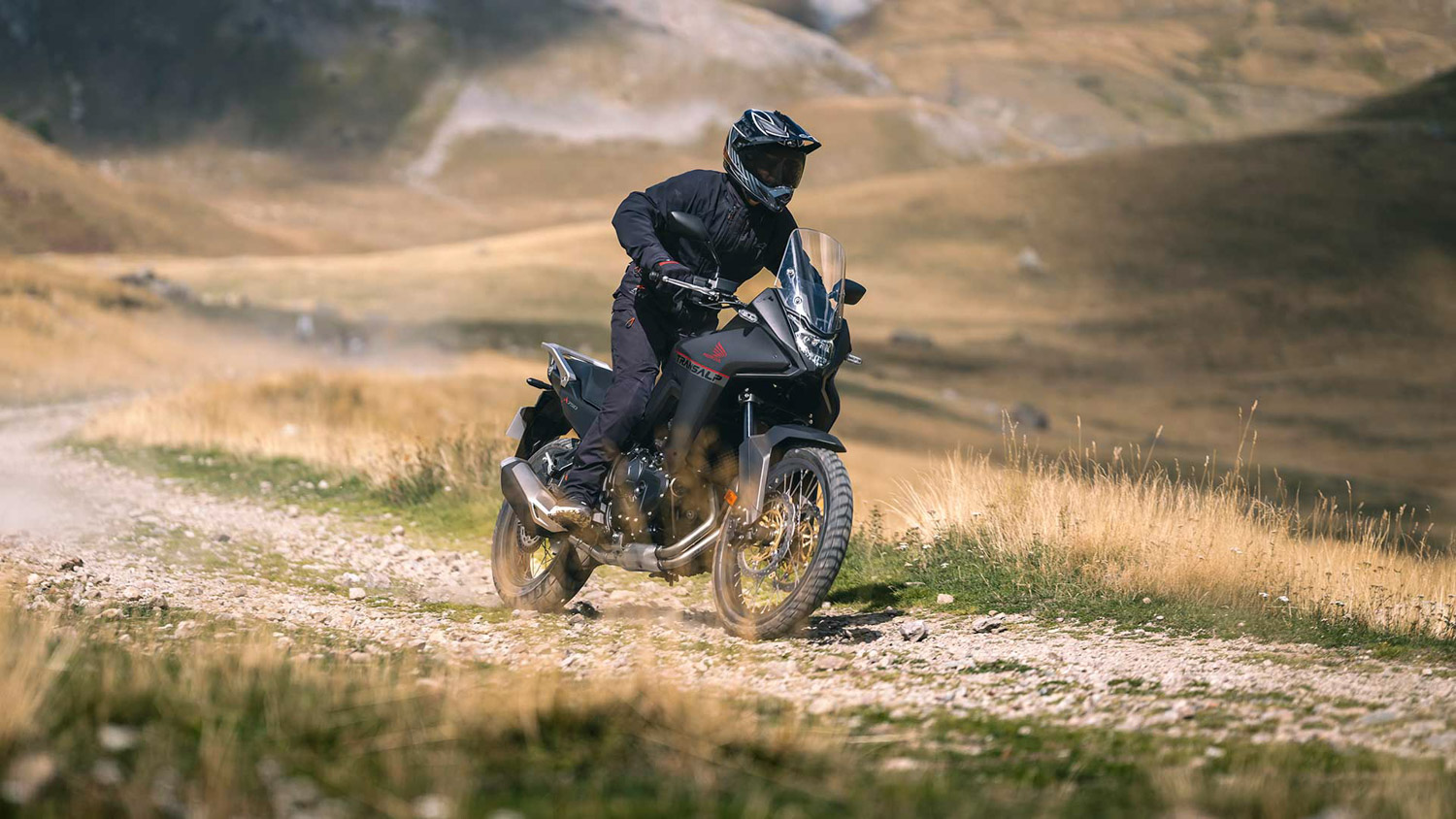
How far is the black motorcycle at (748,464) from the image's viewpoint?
6766 millimetres

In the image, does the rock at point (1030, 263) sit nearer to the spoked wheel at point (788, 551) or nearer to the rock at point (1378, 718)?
the spoked wheel at point (788, 551)

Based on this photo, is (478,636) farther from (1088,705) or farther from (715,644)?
(1088,705)

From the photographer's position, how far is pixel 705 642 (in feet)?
22.4

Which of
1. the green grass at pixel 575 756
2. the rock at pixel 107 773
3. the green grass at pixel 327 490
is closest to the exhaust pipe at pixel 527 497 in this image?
the green grass at pixel 575 756

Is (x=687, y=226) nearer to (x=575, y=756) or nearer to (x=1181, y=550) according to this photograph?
(x=575, y=756)

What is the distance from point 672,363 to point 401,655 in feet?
7.03

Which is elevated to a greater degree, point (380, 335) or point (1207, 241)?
point (1207, 241)

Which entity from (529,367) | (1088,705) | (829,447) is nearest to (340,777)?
(1088,705)

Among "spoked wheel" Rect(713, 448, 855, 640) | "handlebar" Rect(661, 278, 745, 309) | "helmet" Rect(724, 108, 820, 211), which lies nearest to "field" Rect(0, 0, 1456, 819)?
"spoked wheel" Rect(713, 448, 855, 640)

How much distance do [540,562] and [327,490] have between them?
557 centimetres

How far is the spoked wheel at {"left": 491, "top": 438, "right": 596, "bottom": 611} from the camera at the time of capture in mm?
8055

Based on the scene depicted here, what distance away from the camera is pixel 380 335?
3925 centimetres

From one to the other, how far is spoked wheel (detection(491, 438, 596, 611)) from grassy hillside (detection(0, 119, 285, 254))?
220ft

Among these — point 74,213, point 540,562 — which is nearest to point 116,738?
point 540,562
